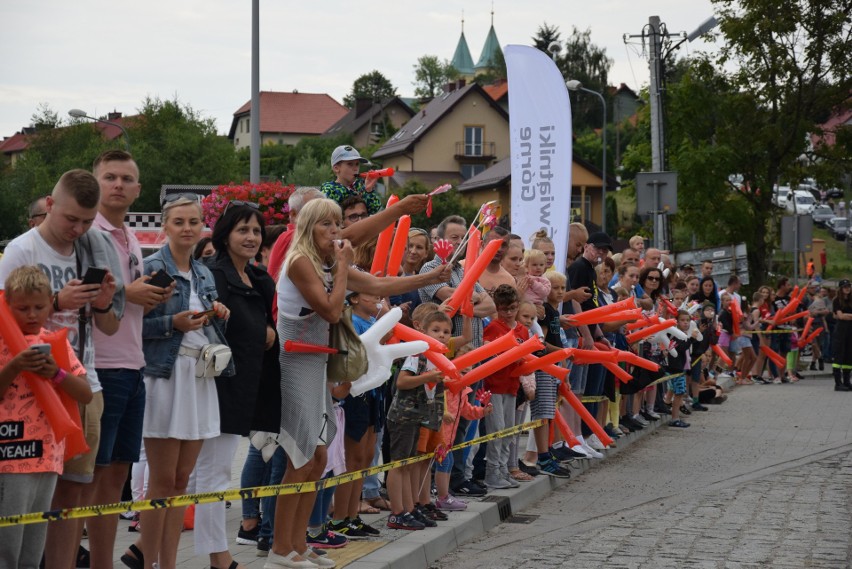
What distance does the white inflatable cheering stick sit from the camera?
712cm

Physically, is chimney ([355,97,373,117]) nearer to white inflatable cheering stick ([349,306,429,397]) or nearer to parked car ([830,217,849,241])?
parked car ([830,217,849,241])

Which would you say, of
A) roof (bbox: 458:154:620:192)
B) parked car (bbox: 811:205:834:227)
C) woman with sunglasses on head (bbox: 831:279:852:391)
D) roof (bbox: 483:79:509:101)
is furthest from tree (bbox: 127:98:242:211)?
woman with sunglasses on head (bbox: 831:279:852:391)

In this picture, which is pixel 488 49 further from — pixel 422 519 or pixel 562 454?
pixel 422 519

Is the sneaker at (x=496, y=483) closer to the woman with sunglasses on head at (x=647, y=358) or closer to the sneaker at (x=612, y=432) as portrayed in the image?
the sneaker at (x=612, y=432)

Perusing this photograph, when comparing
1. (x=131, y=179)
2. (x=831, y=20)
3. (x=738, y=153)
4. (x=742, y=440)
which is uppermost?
(x=831, y=20)

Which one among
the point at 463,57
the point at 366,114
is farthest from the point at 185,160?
the point at 463,57

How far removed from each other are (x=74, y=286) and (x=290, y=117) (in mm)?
145890

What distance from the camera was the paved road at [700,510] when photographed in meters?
8.04

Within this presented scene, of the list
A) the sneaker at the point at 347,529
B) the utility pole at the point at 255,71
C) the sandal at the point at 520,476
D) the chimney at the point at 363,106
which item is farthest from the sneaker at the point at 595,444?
the chimney at the point at 363,106

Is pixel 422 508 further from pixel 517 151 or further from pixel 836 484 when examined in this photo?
pixel 517 151

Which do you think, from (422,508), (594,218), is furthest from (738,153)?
(594,218)

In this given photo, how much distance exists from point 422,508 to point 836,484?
4730 mm

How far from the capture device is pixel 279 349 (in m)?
6.88

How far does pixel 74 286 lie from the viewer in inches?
209
